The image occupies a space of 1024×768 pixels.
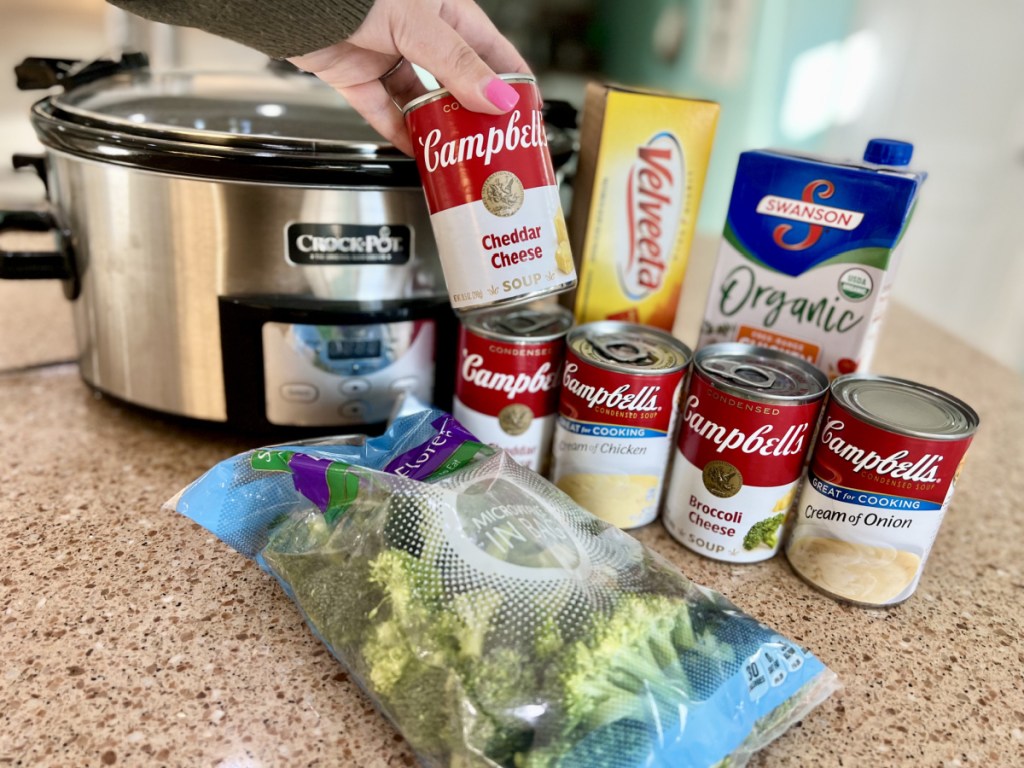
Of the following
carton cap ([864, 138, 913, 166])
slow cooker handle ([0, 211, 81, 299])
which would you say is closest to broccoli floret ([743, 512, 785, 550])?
carton cap ([864, 138, 913, 166])

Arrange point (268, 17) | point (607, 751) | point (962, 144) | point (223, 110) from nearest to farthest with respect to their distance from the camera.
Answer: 1. point (607, 751)
2. point (268, 17)
3. point (223, 110)
4. point (962, 144)

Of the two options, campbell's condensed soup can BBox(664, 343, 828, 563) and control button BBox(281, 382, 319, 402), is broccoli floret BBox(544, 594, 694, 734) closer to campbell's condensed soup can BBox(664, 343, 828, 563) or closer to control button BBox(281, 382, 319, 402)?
campbell's condensed soup can BBox(664, 343, 828, 563)

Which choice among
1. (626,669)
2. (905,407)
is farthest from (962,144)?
(626,669)

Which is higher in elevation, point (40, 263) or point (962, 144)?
point (962, 144)

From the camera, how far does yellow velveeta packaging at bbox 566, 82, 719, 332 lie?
749 mm

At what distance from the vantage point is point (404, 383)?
80cm

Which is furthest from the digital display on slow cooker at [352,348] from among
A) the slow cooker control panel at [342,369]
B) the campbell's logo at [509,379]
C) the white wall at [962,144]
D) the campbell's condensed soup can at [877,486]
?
the white wall at [962,144]

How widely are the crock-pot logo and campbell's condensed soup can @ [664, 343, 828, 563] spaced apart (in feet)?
0.97

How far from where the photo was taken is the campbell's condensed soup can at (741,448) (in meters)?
0.64

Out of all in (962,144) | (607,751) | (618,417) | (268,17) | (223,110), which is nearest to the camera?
(607,751)

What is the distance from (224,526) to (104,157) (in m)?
0.35

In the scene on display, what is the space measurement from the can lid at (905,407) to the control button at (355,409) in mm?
440

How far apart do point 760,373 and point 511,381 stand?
0.73ft

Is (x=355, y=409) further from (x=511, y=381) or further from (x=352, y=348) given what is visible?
(x=511, y=381)
